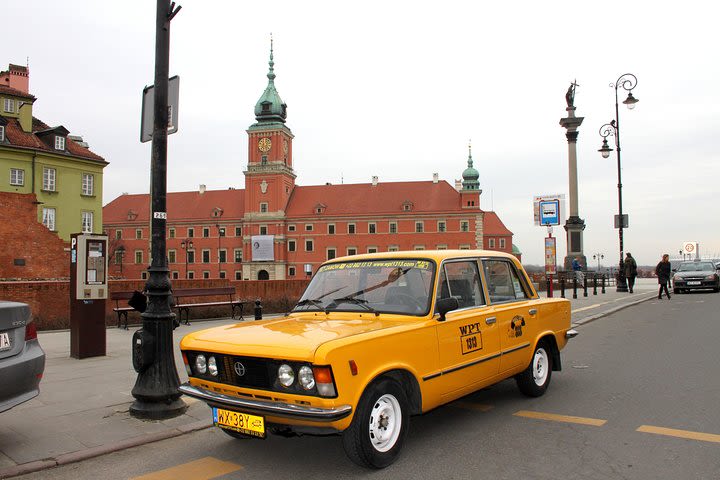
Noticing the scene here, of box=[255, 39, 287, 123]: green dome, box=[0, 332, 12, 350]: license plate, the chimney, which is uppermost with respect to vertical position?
box=[255, 39, 287, 123]: green dome

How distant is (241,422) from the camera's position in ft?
14.6

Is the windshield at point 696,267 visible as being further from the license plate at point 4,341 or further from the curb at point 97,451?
the license plate at point 4,341

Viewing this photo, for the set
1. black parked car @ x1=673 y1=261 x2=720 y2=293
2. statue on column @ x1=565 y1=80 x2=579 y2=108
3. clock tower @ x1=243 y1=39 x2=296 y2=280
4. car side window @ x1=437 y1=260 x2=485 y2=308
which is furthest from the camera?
clock tower @ x1=243 y1=39 x2=296 y2=280

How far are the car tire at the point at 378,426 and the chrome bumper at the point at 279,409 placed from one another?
0.27 metres

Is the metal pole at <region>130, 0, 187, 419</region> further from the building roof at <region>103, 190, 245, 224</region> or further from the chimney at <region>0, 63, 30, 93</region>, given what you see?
the building roof at <region>103, 190, 245, 224</region>

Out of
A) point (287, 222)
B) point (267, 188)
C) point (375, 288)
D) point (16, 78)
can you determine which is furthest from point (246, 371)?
point (267, 188)

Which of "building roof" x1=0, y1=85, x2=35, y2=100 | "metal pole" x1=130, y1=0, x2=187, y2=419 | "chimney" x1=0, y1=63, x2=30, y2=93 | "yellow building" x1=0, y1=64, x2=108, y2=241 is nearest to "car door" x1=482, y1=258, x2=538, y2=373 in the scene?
"metal pole" x1=130, y1=0, x2=187, y2=419

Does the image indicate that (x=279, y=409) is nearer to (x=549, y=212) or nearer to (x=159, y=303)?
(x=159, y=303)

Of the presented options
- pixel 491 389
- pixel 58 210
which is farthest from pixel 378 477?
pixel 58 210

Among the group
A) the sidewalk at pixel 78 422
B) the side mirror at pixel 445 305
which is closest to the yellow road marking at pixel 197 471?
the sidewalk at pixel 78 422

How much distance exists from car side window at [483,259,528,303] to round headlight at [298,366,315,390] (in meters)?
2.71

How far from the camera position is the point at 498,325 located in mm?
5965

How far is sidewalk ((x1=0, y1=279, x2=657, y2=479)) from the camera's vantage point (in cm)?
496

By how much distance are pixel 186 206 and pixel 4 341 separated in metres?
101
